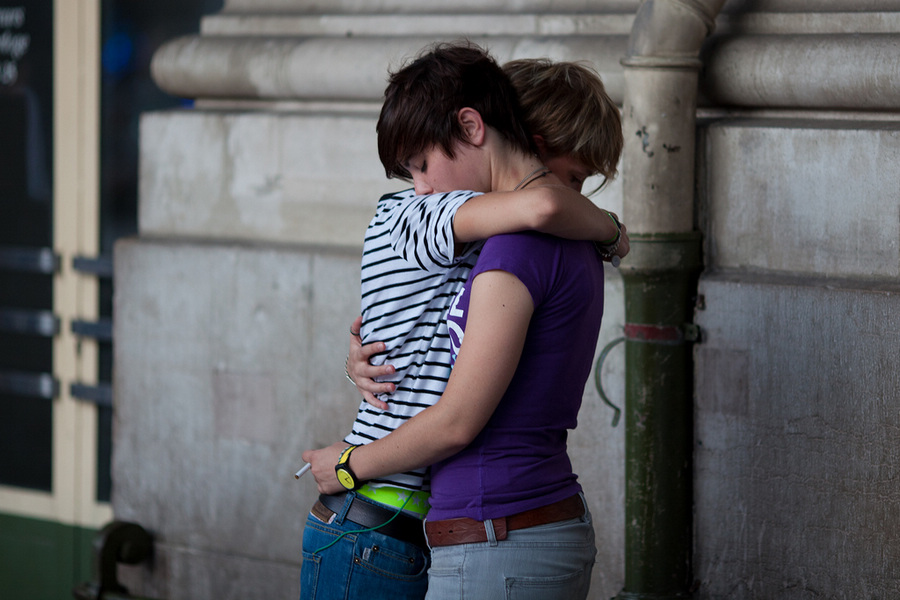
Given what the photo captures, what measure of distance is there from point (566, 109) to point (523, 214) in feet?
0.94

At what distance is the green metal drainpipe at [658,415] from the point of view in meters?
2.96

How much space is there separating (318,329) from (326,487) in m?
1.76

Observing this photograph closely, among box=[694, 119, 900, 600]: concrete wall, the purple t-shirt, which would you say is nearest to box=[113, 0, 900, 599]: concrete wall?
box=[694, 119, 900, 600]: concrete wall

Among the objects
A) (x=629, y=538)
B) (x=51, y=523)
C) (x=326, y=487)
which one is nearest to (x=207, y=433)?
(x=51, y=523)

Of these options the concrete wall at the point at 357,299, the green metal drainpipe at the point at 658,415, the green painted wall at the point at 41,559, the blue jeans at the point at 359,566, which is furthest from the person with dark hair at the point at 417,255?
the green painted wall at the point at 41,559

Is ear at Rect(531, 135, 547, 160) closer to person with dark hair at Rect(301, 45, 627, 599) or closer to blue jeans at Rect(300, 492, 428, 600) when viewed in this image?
person with dark hair at Rect(301, 45, 627, 599)

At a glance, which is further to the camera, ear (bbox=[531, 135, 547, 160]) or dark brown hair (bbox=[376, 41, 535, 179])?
ear (bbox=[531, 135, 547, 160])

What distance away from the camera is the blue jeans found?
1801mm

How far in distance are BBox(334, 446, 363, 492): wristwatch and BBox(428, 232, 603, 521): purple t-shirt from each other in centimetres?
15

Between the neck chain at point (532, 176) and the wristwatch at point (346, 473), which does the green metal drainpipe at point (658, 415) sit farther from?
the wristwatch at point (346, 473)

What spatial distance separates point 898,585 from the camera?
9.12 ft

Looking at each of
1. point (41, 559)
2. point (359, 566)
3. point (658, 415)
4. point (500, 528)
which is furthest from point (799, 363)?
point (41, 559)

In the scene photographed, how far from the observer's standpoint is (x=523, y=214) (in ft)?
5.42

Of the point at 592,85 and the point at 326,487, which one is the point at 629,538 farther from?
the point at 592,85
